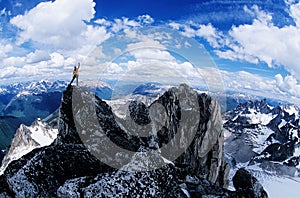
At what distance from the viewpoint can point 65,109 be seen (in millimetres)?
22281

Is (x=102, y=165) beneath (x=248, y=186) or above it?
→ above

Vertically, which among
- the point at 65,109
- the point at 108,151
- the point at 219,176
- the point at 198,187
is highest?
the point at 65,109

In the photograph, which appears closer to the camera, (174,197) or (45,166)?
(174,197)

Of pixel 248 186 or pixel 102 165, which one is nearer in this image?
pixel 102 165

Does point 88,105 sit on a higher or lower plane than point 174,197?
higher

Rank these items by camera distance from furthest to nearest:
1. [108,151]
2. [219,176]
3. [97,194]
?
[219,176], [108,151], [97,194]

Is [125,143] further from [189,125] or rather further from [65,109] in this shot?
[189,125]

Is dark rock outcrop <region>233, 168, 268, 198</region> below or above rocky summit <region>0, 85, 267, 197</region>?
below

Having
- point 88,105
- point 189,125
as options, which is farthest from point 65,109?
point 189,125

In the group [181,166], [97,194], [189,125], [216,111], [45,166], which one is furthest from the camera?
[216,111]

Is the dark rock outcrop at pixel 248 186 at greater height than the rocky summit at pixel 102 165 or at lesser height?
lesser

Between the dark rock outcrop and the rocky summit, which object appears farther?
the dark rock outcrop

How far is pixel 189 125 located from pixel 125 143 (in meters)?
50.1

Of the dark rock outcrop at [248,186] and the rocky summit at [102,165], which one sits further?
the dark rock outcrop at [248,186]
